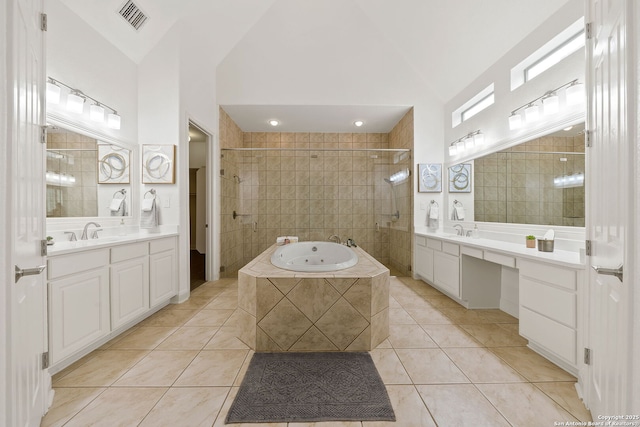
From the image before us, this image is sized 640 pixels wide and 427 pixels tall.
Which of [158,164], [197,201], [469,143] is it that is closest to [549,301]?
[469,143]

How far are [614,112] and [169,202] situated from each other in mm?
3508

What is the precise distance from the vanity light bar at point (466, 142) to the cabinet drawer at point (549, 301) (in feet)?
6.06

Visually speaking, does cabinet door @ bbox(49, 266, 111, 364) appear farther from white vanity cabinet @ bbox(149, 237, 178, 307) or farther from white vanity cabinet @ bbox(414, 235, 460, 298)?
white vanity cabinet @ bbox(414, 235, 460, 298)

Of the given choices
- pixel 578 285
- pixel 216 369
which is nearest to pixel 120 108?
pixel 216 369

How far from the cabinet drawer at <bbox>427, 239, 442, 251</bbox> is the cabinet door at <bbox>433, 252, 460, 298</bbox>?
0.07 m

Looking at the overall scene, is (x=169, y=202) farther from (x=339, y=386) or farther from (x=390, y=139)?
(x=390, y=139)

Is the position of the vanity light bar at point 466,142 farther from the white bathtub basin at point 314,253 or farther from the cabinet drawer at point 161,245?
the cabinet drawer at point 161,245

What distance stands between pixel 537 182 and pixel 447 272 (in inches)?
50.7

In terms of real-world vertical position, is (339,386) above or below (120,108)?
below

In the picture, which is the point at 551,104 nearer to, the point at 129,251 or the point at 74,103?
the point at 129,251

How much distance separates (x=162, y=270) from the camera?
2709 mm

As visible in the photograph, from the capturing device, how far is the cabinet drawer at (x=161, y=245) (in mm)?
2567

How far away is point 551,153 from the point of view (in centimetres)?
228

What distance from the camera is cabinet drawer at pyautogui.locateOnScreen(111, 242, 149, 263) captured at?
2.08 m
